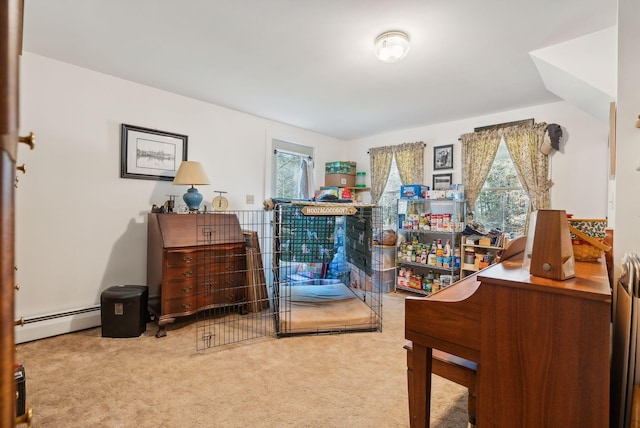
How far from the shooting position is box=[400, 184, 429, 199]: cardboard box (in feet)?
13.4

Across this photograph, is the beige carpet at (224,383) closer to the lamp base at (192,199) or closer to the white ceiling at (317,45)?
the lamp base at (192,199)

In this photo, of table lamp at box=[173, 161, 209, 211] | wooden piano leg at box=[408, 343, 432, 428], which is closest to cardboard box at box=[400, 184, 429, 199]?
table lamp at box=[173, 161, 209, 211]

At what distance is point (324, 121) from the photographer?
13.9 feet

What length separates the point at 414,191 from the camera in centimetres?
408

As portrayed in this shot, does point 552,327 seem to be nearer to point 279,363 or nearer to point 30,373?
point 279,363

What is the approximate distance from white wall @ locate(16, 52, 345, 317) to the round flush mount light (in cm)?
235

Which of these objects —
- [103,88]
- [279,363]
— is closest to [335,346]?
[279,363]

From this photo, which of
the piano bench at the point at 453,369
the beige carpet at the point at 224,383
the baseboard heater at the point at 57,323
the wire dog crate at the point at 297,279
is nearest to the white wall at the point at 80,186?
the baseboard heater at the point at 57,323

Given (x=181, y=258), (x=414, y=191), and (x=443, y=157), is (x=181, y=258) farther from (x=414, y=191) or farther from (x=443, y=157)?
(x=443, y=157)

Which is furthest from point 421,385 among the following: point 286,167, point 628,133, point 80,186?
point 286,167

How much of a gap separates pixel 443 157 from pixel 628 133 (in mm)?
3107

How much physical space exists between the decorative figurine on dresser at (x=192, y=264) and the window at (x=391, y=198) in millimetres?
2576

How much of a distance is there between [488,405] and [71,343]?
3.08m

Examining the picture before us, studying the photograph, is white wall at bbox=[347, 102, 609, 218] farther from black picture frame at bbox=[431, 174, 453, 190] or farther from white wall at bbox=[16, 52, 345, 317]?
white wall at bbox=[16, 52, 345, 317]
